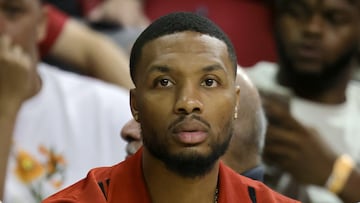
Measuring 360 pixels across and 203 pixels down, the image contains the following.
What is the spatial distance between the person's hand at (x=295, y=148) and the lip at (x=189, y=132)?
952mm

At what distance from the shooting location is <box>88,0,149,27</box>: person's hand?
3.11 meters

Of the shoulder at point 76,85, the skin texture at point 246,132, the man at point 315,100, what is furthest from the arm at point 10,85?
the skin texture at point 246,132

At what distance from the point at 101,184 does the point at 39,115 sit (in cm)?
109

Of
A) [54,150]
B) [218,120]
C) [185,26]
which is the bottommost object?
[54,150]

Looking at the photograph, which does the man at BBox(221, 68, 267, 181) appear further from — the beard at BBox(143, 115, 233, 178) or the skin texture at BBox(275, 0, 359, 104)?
the skin texture at BBox(275, 0, 359, 104)

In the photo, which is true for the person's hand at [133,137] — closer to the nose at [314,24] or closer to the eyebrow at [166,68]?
the eyebrow at [166,68]

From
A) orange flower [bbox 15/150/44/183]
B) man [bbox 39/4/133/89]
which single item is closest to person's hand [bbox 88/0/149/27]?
man [bbox 39/4/133/89]

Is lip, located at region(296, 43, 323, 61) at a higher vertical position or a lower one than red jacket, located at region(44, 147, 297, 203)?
higher

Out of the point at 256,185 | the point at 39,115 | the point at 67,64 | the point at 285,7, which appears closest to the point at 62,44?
the point at 67,64

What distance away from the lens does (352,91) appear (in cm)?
A: 281

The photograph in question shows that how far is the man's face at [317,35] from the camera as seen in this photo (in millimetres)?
2648

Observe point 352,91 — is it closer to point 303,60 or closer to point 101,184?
point 303,60

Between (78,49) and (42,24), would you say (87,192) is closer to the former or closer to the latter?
(42,24)

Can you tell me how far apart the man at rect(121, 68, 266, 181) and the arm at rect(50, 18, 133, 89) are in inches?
42.3
